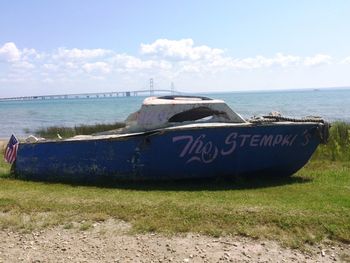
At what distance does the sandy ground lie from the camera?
15.1ft

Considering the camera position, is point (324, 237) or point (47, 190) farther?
point (47, 190)

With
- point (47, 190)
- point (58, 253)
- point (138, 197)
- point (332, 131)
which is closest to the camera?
point (58, 253)

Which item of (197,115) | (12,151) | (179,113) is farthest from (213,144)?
(12,151)

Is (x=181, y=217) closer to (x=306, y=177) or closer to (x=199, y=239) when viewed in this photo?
(x=199, y=239)

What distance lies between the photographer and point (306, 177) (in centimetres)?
846

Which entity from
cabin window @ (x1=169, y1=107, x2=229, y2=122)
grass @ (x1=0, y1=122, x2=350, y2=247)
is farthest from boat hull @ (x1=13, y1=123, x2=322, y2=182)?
cabin window @ (x1=169, y1=107, x2=229, y2=122)

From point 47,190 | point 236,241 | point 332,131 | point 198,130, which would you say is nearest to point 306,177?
point 198,130

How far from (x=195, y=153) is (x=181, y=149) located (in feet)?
0.81

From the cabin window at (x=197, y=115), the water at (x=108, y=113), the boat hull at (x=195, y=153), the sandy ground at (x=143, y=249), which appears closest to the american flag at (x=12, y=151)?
the boat hull at (x=195, y=153)

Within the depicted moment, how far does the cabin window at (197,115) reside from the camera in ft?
28.6

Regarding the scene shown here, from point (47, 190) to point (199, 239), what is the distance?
3380mm

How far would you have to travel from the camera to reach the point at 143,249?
15.8ft

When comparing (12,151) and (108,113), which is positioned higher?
(12,151)

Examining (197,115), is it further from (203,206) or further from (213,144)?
(203,206)
